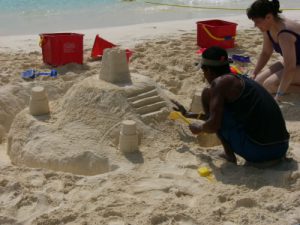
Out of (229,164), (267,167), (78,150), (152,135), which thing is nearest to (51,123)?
(78,150)

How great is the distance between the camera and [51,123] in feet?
11.4

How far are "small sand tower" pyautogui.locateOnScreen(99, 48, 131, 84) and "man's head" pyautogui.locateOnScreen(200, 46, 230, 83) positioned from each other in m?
0.97

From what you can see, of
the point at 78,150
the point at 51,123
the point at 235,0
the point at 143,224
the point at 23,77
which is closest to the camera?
the point at 143,224

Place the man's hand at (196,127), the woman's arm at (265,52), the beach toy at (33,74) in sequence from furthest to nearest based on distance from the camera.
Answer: the beach toy at (33,74) → the woman's arm at (265,52) → the man's hand at (196,127)

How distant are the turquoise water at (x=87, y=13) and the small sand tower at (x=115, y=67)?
16.2 ft

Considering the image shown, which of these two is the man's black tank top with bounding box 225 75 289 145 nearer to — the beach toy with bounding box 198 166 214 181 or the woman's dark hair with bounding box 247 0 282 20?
the beach toy with bounding box 198 166 214 181

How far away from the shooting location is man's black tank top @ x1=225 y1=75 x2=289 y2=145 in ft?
8.57

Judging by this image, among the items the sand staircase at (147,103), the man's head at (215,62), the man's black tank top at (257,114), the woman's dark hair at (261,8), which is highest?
the woman's dark hair at (261,8)

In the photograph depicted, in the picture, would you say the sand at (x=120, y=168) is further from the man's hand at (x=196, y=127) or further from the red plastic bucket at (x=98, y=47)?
the red plastic bucket at (x=98, y=47)

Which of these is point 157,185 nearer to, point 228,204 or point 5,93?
point 228,204

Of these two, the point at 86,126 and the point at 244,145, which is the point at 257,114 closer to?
the point at 244,145

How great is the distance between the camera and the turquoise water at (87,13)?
28.9 feet

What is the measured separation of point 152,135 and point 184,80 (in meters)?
1.54

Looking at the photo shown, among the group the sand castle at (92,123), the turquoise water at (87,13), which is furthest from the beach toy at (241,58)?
the turquoise water at (87,13)
